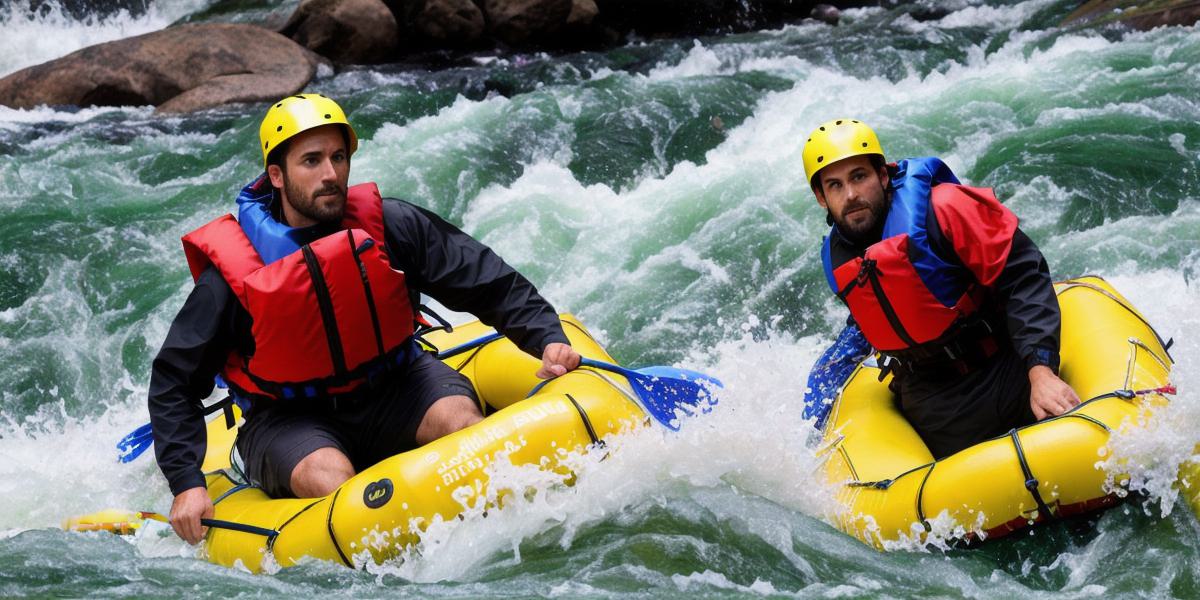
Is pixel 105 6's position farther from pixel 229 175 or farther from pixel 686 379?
pixel 686 379

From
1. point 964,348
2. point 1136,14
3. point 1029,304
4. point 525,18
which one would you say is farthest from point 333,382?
point 525,18

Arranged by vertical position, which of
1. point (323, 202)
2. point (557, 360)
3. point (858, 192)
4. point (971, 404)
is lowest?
point (971, 404)

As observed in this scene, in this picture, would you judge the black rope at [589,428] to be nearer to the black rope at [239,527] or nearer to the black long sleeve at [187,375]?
the black rope at [239,527]

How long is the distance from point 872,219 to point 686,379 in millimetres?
799

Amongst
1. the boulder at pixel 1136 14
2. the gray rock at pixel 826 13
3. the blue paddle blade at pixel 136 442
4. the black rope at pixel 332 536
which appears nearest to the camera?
the black rope at pixel 332 536

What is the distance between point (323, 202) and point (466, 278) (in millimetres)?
502

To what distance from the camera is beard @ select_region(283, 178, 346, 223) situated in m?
3.90

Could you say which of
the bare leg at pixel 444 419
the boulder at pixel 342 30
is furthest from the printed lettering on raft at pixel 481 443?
the boulder at pixel 342 30

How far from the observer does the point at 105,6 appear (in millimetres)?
13648

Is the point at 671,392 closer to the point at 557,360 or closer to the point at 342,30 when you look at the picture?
the point at 557,360

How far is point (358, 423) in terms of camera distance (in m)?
4.06

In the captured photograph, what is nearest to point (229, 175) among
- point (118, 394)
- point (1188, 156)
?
point (118, 394)

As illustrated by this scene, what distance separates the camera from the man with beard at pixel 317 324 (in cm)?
380

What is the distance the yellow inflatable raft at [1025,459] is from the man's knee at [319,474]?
4.96 ft
